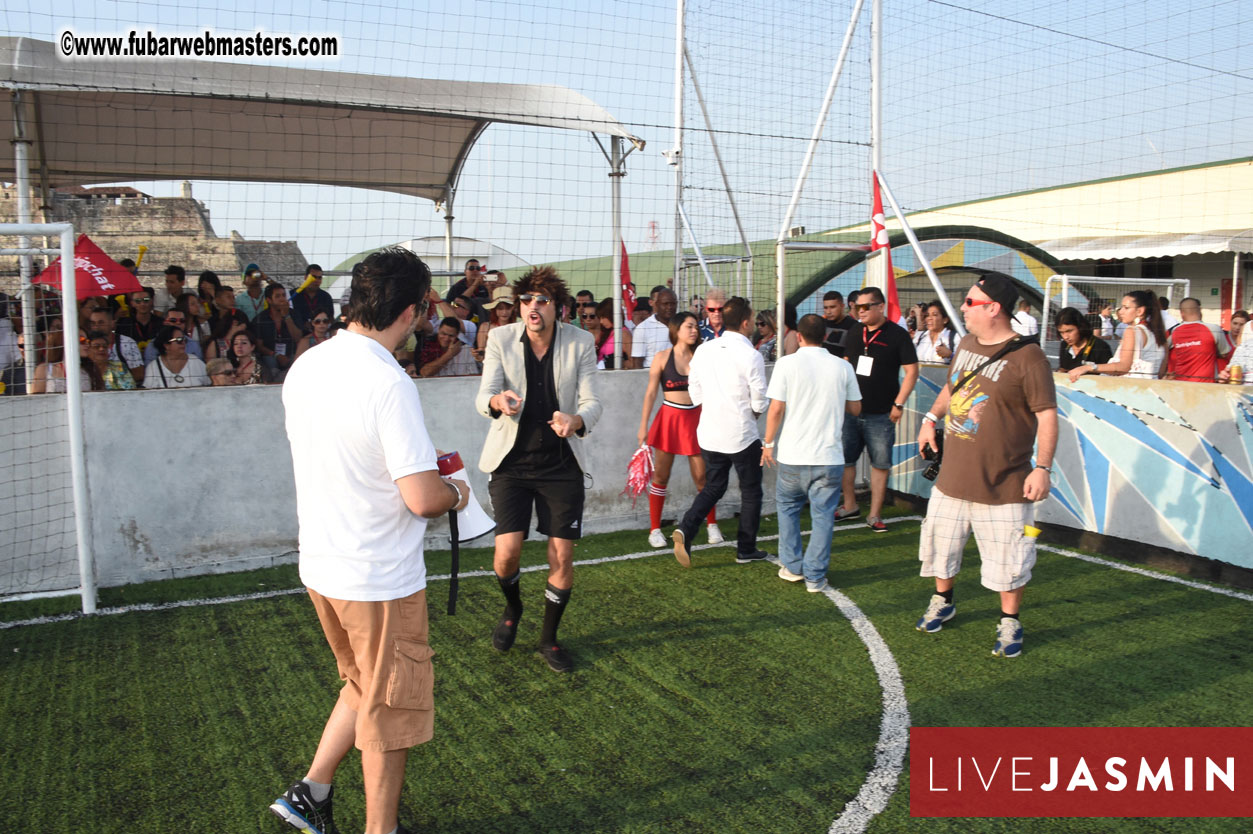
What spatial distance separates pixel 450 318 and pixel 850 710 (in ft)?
16.2

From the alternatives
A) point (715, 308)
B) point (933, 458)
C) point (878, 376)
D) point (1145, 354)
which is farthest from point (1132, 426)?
point (715, 308)

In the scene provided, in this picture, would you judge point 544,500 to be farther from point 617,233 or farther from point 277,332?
point 277,332

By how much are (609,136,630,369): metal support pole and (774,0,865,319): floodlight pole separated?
5.00ft

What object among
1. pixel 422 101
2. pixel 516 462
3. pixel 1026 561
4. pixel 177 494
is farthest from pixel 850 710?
pixel 422 101

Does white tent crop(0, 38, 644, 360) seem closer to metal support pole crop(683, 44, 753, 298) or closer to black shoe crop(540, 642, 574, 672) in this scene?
metal support pole crop(683, 44, 753, 298)

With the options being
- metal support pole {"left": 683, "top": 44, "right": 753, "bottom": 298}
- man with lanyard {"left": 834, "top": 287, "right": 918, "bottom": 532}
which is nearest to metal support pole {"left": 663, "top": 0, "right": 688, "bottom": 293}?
metal support pole {"left": 683, "top": 44, "right": 753, "bottom": 298}

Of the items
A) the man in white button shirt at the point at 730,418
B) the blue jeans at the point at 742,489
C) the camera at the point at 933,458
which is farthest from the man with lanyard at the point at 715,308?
the camera at the point at 933,458

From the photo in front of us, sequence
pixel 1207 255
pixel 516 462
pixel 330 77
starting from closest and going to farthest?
1. pixel 516 462
2. pixel 330 77
3. pixel 1207 255

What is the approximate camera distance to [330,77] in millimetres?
6785

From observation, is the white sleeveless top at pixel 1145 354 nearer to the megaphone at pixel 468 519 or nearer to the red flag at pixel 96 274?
the megaphone at pixel 468 519

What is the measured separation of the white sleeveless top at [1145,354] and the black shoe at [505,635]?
5622 millimetres

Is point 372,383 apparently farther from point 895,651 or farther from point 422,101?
point 422,101

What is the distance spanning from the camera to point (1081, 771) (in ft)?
12.0

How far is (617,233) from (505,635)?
3886mm
